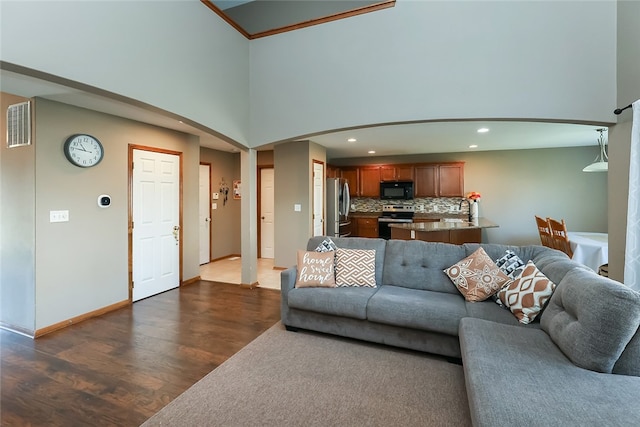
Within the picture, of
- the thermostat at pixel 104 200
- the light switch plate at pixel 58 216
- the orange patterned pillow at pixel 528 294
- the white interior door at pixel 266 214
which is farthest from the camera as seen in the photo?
the white interior door at pixel 266 214

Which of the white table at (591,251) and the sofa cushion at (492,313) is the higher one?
the white table at (591,251)

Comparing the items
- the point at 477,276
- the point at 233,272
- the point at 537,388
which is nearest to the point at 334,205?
the point at 233,272

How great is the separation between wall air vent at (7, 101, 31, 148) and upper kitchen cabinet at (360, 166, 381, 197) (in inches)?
241

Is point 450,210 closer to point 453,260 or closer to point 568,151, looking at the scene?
point 568,151

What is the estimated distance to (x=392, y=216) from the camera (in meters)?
7.41

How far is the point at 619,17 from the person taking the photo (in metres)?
2.88

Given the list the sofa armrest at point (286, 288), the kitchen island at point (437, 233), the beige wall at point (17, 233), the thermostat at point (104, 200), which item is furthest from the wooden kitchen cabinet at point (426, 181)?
the beige wall at point (17, 233)

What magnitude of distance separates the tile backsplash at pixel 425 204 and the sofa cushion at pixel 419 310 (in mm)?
4867

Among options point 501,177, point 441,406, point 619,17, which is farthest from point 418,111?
point 501,177

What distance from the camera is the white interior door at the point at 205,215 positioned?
611 centimetres

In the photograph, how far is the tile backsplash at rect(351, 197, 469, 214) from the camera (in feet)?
23.4

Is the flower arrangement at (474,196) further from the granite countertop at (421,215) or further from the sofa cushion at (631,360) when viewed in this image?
the sofa cushion at (631,360)

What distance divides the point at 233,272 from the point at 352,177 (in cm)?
386

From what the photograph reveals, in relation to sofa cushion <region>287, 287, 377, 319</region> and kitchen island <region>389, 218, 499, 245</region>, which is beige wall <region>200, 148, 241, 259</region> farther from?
sofa cushion <region>287, 287, 377, 319</region>
